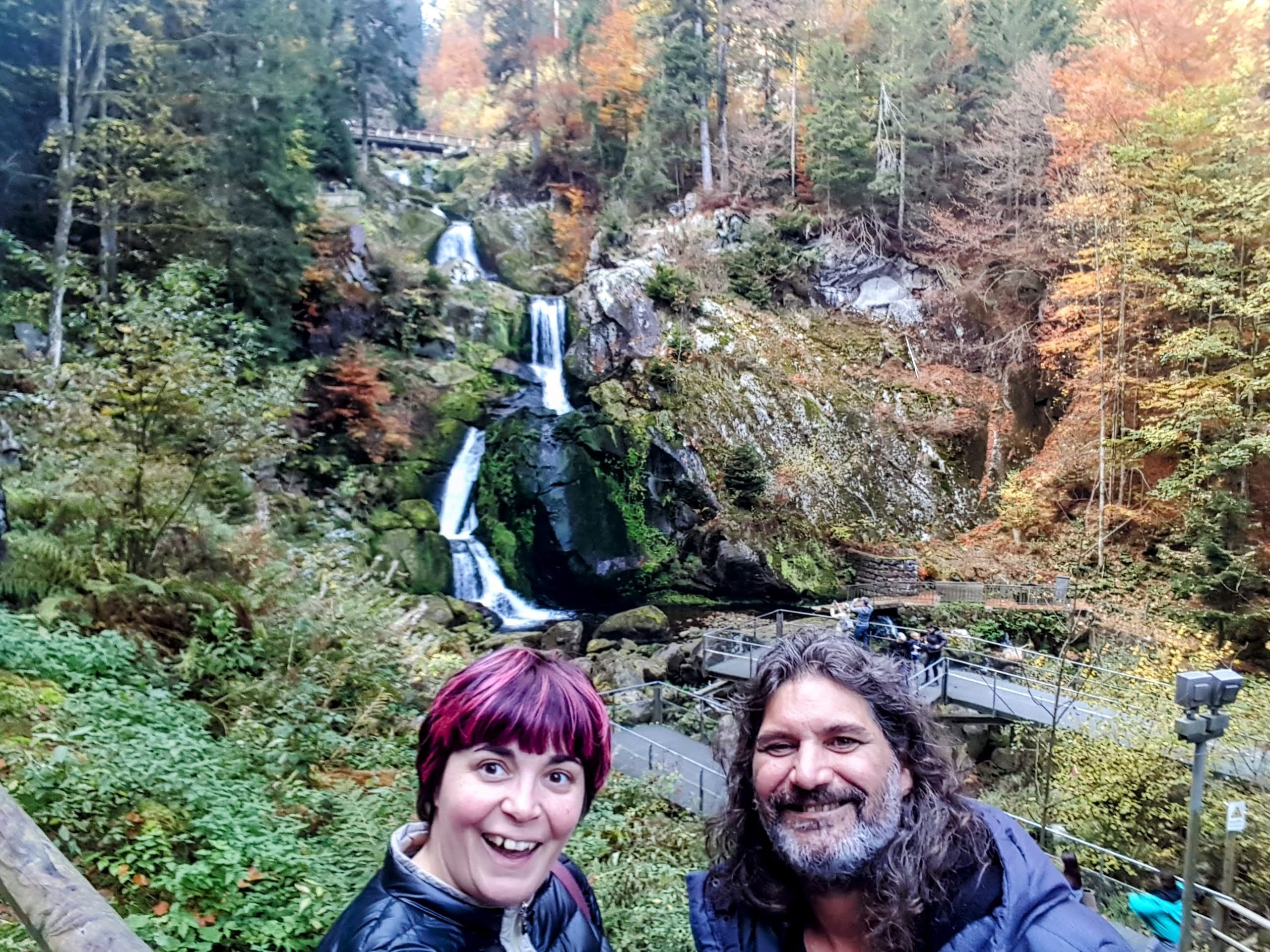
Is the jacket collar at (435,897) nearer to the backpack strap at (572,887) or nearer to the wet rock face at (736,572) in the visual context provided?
the backpack strap at (572,887)

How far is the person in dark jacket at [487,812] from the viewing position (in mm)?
1190

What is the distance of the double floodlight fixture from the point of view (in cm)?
454

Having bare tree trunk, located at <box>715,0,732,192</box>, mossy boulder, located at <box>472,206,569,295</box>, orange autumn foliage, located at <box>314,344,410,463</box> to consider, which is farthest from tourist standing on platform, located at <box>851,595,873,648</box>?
bare tree trunk, located at <box>715,0,732,192</box>

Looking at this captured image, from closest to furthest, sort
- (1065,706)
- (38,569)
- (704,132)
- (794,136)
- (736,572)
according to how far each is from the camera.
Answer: (38,569) → (1065,706) → (736,572) → (794,136) → (704,132)

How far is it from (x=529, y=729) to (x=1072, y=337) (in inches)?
706

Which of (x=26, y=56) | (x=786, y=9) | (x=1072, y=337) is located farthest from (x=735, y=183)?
→ (x=26, y=56)

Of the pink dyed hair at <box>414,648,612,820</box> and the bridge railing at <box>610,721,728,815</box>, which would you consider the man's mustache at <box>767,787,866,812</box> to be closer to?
the pink dyed hair at <box>414,648,612,820</box>

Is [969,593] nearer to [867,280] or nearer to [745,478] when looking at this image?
[745,478]

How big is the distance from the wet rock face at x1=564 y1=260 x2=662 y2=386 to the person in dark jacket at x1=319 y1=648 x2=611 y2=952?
18.2 metres

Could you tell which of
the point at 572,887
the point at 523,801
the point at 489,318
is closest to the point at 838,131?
the point at 489,318

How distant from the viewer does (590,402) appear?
18.9m

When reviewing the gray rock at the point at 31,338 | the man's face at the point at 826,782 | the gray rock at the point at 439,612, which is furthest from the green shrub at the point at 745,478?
the man's face at the point at 826,782

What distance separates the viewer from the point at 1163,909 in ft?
17.8

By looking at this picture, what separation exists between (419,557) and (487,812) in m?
14.5
